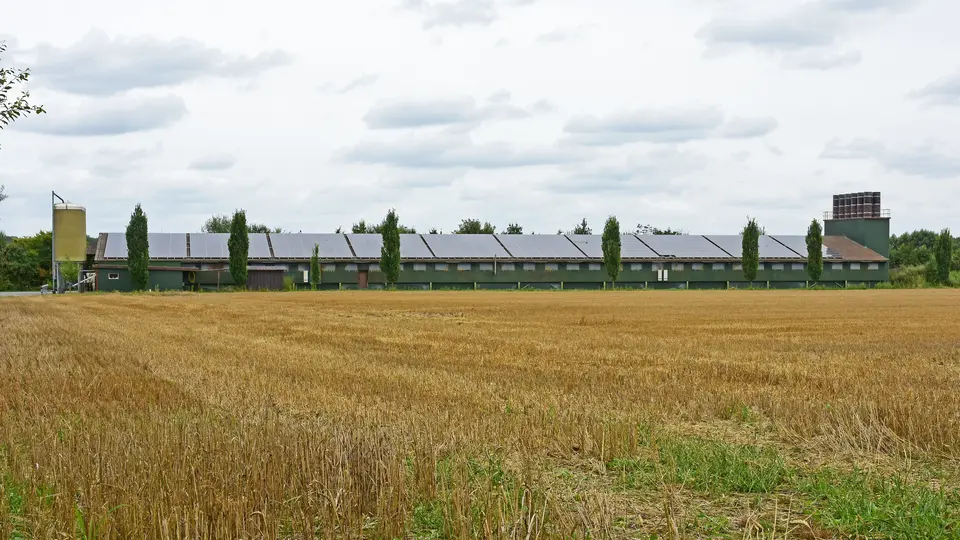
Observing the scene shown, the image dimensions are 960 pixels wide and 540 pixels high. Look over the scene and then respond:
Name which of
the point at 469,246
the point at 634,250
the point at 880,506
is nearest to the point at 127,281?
the point at 469,246

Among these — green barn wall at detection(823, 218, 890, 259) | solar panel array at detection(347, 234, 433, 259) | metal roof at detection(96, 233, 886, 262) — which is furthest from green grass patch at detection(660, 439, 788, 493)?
green barn wall at detection(823, 218, 890, 259)

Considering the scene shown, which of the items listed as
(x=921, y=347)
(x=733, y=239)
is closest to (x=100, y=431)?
(x=921, y=347)

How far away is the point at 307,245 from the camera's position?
96.3 metres

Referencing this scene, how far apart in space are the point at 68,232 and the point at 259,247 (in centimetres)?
1867

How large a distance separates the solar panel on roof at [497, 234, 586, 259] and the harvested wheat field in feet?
271

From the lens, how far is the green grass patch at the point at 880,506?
584 centimetres

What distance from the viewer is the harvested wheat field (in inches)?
234

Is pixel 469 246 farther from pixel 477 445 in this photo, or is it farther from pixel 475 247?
pixel 477 445

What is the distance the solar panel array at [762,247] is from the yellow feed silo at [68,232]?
7021 centimetres

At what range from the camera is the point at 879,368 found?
15.4 metres

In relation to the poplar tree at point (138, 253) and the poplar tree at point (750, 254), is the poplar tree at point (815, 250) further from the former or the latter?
the poplar tree at point (138, 253)

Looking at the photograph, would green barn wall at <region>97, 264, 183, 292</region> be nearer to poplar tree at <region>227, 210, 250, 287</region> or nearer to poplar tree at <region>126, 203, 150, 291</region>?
poplar tree at <region>126, 203, 150, 291</region>

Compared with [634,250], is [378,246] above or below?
above

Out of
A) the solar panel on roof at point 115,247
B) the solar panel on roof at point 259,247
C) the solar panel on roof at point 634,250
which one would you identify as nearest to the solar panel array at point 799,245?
the solar panel on roof at point 634,250
